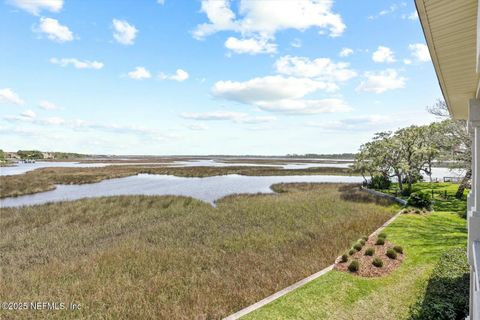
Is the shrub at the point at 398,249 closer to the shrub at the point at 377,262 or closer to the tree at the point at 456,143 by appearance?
the shrub at the point at 377,262

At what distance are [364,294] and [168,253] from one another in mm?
8777


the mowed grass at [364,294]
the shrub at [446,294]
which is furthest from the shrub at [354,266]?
the shrub at [446,294]

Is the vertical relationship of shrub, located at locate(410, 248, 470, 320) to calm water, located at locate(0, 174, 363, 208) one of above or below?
above

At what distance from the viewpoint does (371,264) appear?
11.0 meters

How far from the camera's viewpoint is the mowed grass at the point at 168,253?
9430 millimetres

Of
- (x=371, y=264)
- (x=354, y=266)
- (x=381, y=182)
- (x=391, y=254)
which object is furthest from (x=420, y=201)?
(x=381, y=182)

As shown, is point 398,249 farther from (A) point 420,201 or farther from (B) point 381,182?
(B) point 381,182

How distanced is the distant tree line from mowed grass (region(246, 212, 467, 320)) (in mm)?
14538

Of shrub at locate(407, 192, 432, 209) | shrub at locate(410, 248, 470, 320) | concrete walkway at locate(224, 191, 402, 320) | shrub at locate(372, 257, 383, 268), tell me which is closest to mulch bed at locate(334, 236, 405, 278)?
shrub at locate(372, 257, 383, 268)

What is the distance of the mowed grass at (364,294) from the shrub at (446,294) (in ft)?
0.72

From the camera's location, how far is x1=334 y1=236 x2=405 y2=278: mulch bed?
34.1 feet

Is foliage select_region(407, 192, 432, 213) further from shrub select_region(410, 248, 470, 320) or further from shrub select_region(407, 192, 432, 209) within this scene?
shrub select_region(410, 248, 470, 320)

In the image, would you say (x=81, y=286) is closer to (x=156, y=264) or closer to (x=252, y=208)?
(x=156, y=264)

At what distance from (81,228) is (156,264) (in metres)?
9.74
